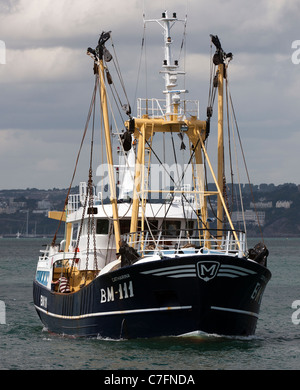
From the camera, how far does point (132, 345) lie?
28.4 m

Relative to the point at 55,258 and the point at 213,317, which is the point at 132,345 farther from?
the point at 55,258

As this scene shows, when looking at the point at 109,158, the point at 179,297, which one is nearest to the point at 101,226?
the point at 109,158

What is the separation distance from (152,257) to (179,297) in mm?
1531

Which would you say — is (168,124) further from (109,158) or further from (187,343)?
(187,343)

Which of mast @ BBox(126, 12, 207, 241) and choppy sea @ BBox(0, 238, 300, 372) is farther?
mast @ BBox(126, 12, 207, 241)

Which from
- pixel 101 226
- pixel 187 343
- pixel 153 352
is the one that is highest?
pixel 101 226

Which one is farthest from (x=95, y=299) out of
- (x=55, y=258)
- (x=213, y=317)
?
(x=55, y=258)

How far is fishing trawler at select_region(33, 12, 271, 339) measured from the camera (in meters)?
28.0

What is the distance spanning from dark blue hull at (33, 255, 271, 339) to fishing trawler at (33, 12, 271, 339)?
0.03 m

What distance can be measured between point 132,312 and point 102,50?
11234mm

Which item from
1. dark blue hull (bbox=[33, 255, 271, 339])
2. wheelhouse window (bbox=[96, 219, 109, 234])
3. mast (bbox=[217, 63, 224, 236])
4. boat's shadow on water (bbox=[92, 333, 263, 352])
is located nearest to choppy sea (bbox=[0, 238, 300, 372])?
boat's shadow on water (bbox=[92, 333, 263, 352])

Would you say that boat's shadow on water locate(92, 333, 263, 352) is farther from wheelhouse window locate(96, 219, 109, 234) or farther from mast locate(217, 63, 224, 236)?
wheelhouse window locate(96, 219, 109, 234)

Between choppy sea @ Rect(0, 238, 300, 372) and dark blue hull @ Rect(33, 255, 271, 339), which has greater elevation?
dark blue hull @ Rect(33, 255, 271, 339)

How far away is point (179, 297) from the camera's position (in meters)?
28.0
